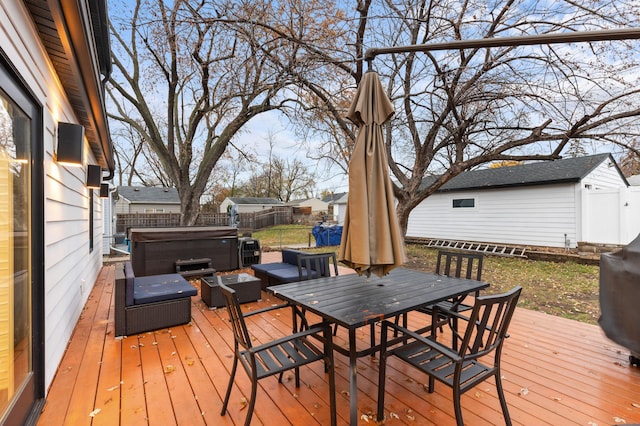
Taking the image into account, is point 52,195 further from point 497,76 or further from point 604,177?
point 604,177

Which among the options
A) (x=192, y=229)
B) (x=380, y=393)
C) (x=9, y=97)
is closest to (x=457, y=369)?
(x=380, y=393)

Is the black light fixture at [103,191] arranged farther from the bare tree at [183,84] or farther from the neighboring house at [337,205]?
the neighboring house at [337,205]

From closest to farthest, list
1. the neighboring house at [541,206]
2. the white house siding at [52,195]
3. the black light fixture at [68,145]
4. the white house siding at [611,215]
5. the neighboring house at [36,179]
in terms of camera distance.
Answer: the neighboring house at [36,179] < the white house siding at [52,195] < the black light fixture at [68,145] < the white house siding at [611,215] < the neighboring house at [541,206]

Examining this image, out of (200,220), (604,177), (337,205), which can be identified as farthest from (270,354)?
(337,205)

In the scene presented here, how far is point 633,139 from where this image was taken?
542cm

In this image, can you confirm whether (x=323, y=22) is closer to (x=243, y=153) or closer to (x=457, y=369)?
(x=457, y=369)

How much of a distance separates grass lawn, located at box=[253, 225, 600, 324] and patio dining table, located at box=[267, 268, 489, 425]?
291 cm

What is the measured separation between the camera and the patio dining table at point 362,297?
212cm

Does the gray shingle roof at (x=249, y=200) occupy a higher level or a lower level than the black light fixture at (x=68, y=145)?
higher

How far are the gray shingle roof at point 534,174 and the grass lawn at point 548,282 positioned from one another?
8.23 ft

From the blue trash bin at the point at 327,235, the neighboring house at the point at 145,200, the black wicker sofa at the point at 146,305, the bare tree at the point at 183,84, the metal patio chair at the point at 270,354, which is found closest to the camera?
the metal patio chair at the point at 270,354

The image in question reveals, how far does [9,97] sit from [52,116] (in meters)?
1.16

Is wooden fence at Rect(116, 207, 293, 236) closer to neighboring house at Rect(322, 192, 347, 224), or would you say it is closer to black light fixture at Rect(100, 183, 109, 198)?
neighboring house at Rect(322, 192, 347, 224)

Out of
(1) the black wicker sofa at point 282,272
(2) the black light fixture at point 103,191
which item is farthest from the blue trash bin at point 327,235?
(2) the black light fixture at point 103,191
